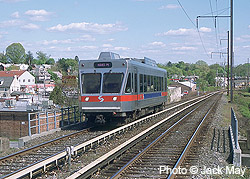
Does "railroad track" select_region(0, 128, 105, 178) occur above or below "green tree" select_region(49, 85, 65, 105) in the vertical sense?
below

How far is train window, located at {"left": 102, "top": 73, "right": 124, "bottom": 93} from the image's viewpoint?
15.2 m

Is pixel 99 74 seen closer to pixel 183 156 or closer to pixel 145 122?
pixel 145 122

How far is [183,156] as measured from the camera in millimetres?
10070

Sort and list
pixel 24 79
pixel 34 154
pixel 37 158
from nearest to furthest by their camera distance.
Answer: pixel 37 158, pixel 34 154, pixel 24 79

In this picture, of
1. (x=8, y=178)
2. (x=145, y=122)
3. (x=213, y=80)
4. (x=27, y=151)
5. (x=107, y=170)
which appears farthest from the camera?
(x=213, y=80)

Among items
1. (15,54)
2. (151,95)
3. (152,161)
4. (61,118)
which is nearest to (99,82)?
(61,118)

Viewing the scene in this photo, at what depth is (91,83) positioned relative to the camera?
15586mm

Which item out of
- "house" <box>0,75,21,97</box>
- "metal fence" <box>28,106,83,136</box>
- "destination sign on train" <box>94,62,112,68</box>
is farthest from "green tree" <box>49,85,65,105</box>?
"house" <box>0,75,21,97</box>

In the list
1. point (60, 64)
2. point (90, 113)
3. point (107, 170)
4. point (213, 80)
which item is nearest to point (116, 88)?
point (90, 113)

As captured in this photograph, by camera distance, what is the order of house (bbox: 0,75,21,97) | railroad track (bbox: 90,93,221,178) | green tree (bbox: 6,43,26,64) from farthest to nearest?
green tree (bbox: 6,43,26,64), house (bbox: 0,75,21,97), railroad track (bbox: 90,93,221,178)

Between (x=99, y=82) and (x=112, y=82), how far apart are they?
1.97ft

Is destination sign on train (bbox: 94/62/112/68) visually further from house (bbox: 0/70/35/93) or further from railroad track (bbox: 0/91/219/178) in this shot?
house (bbox: 0/70/35/93)

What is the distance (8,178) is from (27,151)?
3.83 metres

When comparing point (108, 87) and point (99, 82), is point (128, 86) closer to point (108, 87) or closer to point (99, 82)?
point (108, 87)
